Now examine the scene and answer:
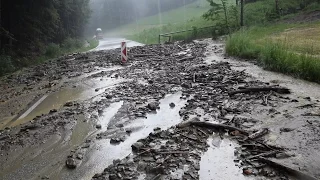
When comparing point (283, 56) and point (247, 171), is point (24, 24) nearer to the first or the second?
point (283, 56)

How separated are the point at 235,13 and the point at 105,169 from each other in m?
30.7

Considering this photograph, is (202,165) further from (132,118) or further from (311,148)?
(132,118)

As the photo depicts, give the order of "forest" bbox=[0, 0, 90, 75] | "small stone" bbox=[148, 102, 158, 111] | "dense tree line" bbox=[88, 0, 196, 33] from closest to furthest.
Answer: "small stone" bbox=[148, 102, 158, 111]
"forest" bbox=[0, 0, 90, 75]
"dense tree line" bbox=[88, 0, 196, 33]

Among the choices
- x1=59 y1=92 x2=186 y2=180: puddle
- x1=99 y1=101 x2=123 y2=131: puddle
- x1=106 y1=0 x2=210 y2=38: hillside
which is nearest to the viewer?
x1=59 y1=92 x2=186 y2=180: puddle

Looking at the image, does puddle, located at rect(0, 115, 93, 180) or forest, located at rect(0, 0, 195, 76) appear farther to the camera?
forest, located at rect(0, 0, 195, 76)

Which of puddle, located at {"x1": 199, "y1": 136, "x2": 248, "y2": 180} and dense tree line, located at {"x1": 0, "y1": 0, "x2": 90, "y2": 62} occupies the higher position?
dense tree line, located at {"x1": 0, "y1": 0, "x2": 90, "y2": 62}

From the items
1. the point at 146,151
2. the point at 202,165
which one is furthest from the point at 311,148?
the point at 146,151

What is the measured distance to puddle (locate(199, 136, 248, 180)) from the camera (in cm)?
468

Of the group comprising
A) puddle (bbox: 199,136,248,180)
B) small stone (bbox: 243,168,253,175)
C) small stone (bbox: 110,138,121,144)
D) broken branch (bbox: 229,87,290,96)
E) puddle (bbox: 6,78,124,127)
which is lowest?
puddle (bbox: 6,78,124,127)

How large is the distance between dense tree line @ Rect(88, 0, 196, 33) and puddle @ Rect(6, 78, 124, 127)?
97059 millimetres

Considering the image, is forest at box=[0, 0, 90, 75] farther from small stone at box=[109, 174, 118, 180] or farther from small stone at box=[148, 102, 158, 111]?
small stone at box=[109, 174, 118, 180]

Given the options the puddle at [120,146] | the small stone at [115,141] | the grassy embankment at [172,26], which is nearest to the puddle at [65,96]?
the puddle at [120,146]

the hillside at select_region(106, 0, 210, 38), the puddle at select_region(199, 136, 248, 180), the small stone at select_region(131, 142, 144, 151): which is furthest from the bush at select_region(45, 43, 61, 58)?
the hillside at select_region(106, 0, 210, 38)

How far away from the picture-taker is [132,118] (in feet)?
25.0
